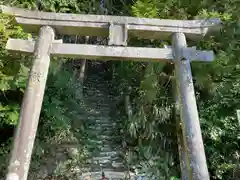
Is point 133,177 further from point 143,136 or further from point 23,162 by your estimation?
point 23,162

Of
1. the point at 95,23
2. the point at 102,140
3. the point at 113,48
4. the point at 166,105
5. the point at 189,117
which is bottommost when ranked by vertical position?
the point at 189,117

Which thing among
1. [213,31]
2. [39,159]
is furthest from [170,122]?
[39,159]

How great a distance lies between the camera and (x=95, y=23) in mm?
4816

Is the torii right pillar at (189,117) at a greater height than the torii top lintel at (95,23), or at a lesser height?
lesser

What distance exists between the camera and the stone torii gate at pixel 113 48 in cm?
422

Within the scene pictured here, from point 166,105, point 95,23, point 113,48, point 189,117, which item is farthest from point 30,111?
point 166,105

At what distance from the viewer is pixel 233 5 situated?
6.56 metres

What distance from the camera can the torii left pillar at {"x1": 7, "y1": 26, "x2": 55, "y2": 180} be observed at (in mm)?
3824

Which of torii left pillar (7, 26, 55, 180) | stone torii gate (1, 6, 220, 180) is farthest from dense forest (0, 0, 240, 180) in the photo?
torii left pillar (7, 26, 55, 180)

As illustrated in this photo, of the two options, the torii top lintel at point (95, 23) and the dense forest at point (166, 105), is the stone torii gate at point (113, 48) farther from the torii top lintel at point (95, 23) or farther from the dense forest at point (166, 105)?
the dense forest at point (166, 105)

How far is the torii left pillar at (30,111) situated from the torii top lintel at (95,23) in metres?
0.19

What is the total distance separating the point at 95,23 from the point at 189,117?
2191mm

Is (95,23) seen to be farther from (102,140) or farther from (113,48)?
(102,140)

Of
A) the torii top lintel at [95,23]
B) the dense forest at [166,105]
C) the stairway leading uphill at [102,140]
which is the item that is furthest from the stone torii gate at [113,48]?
the stairway leading uphill at [102,140]
